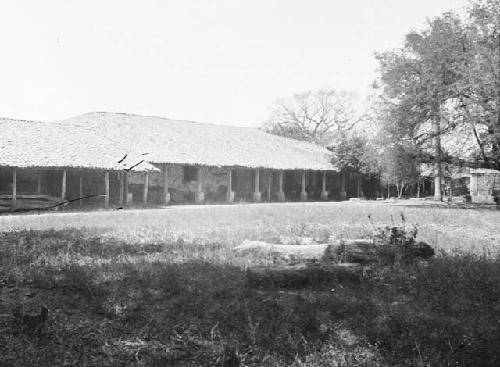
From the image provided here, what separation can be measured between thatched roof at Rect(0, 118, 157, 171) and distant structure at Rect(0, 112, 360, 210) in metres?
0.04

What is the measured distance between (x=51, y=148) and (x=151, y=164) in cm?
534

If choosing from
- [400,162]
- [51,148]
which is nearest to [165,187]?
[51,148]

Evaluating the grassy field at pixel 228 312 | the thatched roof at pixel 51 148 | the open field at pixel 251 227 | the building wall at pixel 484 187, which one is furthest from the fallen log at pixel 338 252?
the building wall at pixel 484 187

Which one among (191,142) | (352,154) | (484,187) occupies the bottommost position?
(484,187)

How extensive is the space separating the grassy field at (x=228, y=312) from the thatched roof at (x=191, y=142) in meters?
17.9

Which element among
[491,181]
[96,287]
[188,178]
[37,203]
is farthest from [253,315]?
[491,181]

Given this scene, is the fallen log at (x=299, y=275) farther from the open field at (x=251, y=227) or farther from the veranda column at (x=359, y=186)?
the veranda column at (x=359, y=186)

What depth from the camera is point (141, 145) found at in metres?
27.5

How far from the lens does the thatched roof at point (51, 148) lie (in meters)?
20.2

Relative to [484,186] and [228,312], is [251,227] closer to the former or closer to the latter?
[228,312]

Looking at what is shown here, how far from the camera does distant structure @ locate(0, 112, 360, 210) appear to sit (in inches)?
846

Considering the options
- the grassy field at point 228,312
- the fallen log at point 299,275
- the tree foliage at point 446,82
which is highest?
the tree foliage at point 446,82

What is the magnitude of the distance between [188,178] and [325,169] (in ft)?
34.7

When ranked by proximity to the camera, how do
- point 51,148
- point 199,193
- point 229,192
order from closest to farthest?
point 51,148, point 199,193, point 229,192
